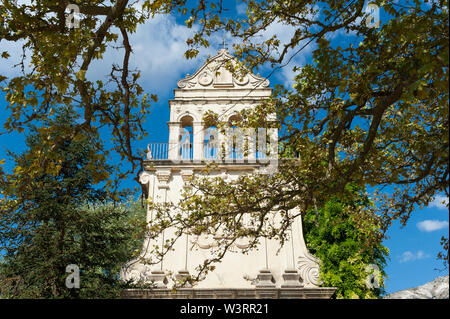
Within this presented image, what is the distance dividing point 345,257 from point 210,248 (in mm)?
6370

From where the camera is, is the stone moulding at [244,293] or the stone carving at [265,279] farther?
the stone carving at [265,279]

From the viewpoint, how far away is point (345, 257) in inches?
732

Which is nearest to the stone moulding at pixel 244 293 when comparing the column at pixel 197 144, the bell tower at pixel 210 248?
the bell tower at pixel 210 248

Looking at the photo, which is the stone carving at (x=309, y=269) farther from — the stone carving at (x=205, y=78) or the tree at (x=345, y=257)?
the stone carving at (x=205, y=78)

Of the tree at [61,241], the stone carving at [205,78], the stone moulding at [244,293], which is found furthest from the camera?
the stone carving at [205,78]

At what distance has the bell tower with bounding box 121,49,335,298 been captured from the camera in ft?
52.1

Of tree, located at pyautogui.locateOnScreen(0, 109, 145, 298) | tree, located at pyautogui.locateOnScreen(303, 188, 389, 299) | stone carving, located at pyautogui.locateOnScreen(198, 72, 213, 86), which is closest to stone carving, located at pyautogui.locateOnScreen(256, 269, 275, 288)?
tree, located at pyautogui.locateOnScreen(303, 188, 389, 299)

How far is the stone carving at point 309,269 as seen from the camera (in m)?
16.6

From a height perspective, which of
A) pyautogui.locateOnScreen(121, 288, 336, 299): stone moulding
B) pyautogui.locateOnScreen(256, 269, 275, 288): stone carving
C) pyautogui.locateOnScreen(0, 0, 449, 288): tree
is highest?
pyautogui.locateOnScreen(0, 0, 449, 288): tree

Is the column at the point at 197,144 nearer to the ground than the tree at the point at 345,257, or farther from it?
farther from it

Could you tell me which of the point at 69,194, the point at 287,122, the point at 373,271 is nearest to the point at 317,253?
the point at 373,271

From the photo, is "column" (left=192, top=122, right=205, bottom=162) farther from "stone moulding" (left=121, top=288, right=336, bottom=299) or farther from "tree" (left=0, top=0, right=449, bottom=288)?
"tree" (left=0, top=0, right=449, bottom=288)

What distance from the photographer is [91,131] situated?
6.66 metres
